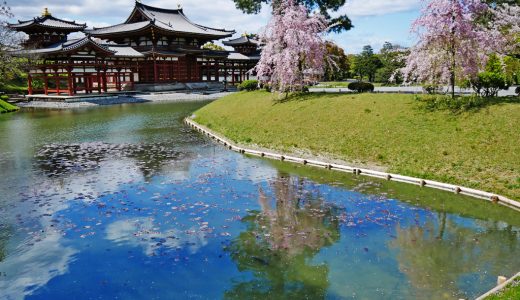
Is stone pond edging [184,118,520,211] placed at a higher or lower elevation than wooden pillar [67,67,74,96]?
lower

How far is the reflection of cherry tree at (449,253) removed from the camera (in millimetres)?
10721

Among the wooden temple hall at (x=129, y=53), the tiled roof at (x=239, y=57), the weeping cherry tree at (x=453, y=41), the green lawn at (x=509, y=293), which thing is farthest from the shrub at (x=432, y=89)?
the tiled roof at (x=239, y=57)

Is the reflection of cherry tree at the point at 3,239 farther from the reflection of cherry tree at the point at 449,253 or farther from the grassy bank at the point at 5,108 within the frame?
the grassy bank at the point at 5,108

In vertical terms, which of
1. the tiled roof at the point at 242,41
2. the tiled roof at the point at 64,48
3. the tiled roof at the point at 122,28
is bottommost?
the tiled roof at the point at 64,48

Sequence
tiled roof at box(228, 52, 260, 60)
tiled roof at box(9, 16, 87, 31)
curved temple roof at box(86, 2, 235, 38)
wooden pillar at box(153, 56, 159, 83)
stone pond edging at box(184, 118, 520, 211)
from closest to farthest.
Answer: stone pond edging at box(184, 118, 520, 211) → tiled roof at box(9, 16, 87, 31) → wooden pillar at box(153, 56, 159, 83) → curved temple roof at box(86, 2, 235, 38) → tiled roof at box(228, 52, 260, 60)

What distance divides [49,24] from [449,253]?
7182 cm

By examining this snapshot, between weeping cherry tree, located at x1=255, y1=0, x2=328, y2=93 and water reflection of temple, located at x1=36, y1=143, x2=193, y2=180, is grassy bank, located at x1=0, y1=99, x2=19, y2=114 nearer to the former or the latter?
water reflection of temple, located at x1=36, y1=143, x2=193, y2=180

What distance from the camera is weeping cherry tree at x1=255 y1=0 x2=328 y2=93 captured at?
3556 centimetres

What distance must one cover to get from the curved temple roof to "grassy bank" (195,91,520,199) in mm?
48022

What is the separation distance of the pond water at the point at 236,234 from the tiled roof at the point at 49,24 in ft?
170

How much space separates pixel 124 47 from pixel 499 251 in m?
71.1

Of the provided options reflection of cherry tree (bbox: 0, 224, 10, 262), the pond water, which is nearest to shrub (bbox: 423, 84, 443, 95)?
the pond water

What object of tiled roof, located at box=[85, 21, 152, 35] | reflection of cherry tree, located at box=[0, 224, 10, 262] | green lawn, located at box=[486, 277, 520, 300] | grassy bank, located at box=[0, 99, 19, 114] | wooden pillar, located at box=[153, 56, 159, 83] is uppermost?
tiled roof, located at box=[85, 21, 152, 35]

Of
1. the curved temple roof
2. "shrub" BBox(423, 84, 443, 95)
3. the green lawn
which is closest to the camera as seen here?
the green lawn
